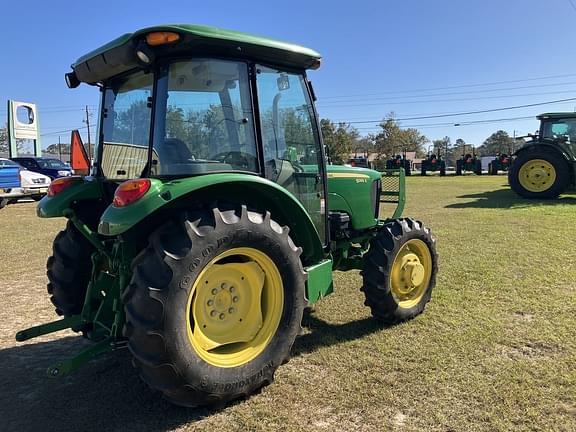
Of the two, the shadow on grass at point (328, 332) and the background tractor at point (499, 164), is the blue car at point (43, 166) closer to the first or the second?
the shadow on grass at point (328, 332)

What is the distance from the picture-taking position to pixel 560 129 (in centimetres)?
1348

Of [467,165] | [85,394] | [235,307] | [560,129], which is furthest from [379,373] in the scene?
[467,165]

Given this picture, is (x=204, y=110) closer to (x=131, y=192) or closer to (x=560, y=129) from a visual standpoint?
(x=131, y=192)

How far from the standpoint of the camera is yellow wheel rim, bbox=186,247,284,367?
111 inches

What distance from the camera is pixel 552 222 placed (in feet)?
30.7

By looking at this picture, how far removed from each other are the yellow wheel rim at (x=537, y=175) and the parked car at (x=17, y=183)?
50.5 ft

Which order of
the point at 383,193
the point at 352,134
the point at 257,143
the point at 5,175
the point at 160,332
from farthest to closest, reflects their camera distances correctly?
the point at 352,134, the point at 5,175, the point at 383,193, the point at 257,143, the point at 160,332

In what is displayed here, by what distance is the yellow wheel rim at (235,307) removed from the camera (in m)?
2.82

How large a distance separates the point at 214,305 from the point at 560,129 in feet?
45.3

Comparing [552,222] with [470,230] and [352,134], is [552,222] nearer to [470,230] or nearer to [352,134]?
[470,230]

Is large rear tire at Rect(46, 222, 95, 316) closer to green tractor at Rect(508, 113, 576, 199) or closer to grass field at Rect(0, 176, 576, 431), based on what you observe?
grass field at Rect(0, 176, 576, 431)

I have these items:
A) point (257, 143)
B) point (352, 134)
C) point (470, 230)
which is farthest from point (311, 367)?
point (352, 134)

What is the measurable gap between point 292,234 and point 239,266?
0.60 m

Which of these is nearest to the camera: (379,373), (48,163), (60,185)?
(379,373)
